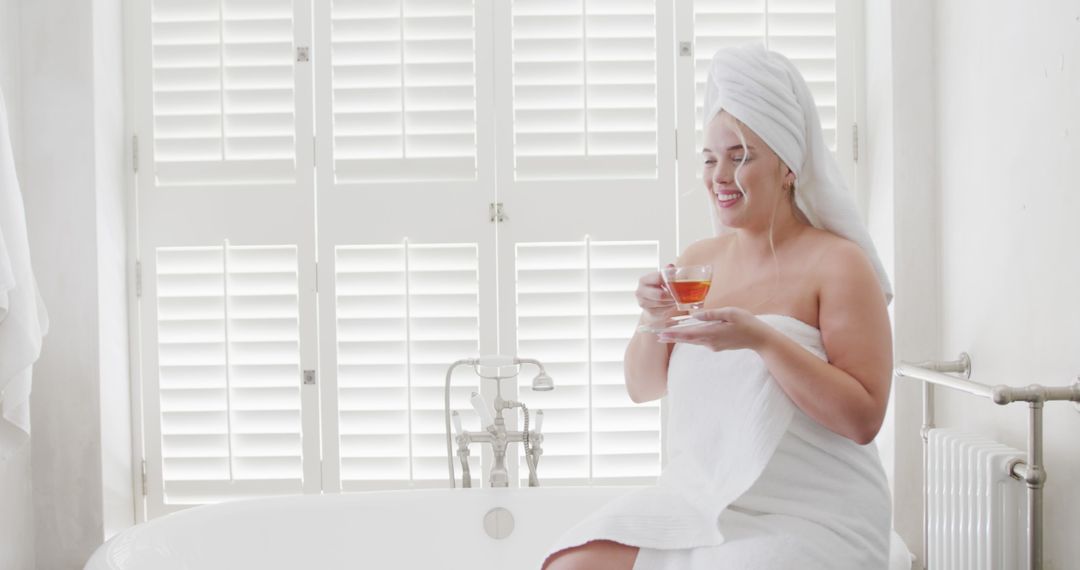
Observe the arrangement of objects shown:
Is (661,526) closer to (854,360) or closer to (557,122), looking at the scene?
(854,360)

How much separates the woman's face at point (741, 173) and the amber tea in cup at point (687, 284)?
19 centimetres

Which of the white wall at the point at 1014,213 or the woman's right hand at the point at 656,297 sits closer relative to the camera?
the woman's right hand at the point at 656,297

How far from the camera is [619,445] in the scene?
253cm

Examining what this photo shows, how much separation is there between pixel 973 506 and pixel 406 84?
5.74 ft

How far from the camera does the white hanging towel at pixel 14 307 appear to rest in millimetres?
2084

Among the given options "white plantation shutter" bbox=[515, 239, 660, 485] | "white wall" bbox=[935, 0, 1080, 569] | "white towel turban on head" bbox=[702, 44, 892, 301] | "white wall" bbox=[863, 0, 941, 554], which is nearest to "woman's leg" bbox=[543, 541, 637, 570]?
"white towel turban on head" bbox=[702, 44, 892, 301]

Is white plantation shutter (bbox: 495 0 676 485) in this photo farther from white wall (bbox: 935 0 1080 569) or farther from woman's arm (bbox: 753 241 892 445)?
woman's arm (bbox: 753 241 892 445)

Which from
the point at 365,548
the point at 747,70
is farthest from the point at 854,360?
the point at 365,548

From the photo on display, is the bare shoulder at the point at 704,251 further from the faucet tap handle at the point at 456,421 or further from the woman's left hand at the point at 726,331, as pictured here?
the faucet tap handle at the point at 456,421

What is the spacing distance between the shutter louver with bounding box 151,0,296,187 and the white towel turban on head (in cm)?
147

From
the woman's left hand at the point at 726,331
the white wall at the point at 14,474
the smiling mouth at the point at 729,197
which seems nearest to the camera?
the woman's left hand at the point at 726,331

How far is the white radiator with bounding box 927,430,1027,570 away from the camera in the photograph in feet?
5.57

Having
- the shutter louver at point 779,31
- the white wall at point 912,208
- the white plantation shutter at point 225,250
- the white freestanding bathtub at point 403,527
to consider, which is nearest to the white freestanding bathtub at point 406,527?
the white freestanding bathtub at point 403,527

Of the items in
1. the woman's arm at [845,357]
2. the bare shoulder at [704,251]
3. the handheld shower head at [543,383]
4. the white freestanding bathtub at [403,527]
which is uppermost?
the bare shoulder at [704,251]
